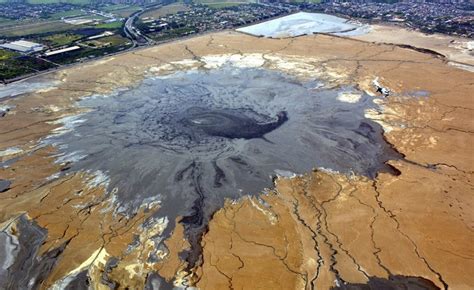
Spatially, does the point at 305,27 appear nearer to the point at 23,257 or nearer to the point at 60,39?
the point at 60,39

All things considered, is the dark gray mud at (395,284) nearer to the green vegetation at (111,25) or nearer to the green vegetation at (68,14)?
the green vegetation at (111,25)

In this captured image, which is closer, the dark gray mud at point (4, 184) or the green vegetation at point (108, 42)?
the dark gray mud at point (4, 184)

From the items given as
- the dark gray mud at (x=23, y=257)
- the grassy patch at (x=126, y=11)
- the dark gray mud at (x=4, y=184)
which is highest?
the dark gray mud at (x=23, y=257)

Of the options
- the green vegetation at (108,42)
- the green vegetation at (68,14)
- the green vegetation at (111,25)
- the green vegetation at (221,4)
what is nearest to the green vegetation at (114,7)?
the green vegetation at (68,14)

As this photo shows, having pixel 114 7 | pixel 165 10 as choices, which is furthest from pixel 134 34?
pixel 114 7

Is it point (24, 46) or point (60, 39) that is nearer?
point (24, 46)

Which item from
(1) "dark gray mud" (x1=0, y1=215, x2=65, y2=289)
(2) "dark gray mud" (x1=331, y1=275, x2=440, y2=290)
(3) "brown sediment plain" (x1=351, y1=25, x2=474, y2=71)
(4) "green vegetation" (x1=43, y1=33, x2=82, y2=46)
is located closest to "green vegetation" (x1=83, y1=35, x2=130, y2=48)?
(4) "green vegetation" (x1=43, y1=33, x2=82, y2=46)
